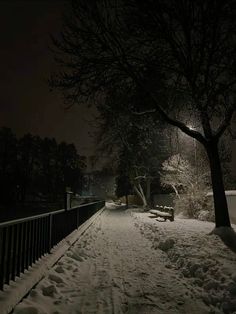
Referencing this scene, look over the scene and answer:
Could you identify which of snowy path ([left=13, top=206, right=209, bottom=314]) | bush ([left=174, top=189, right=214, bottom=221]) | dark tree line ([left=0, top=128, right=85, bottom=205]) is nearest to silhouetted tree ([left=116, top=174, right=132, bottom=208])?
dark tree line ([left=0, top=128, right=85, bottom=205])

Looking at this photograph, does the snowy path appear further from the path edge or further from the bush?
the bush

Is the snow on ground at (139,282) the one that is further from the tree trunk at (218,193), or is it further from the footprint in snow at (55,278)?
the tree trunk at (218,193)

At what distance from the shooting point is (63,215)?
9609mm

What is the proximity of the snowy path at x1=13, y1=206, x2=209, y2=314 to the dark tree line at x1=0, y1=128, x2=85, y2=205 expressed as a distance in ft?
176

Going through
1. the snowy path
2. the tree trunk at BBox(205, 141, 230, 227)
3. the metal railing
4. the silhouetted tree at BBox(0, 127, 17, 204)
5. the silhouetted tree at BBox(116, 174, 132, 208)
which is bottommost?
the snowy path

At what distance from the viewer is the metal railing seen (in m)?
4.89

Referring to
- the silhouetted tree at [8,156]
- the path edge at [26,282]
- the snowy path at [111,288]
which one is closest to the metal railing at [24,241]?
the path edge at [26,282]

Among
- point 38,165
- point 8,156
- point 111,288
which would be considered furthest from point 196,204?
point 38,165

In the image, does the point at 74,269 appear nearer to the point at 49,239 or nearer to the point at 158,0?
the point at 49,239

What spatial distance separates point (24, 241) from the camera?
5805 millimetres

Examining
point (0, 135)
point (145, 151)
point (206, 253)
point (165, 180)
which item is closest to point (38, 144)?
point (0, 135)

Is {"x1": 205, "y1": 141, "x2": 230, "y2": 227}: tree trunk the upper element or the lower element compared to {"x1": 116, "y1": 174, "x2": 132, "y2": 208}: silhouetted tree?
lower

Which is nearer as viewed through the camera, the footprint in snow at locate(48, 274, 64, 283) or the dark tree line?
the footprint in snow at locate(48, 274, 64, 283)

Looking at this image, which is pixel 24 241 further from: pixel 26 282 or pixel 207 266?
pixel 207 266
